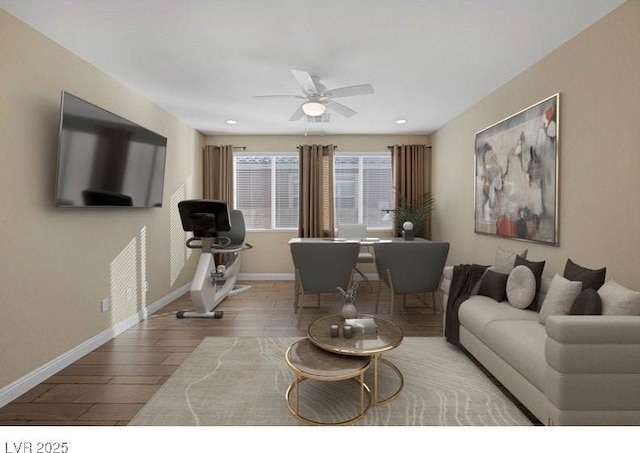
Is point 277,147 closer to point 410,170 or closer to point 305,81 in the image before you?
point 410,170

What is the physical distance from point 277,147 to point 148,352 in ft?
13.3

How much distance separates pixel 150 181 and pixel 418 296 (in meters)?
3.86

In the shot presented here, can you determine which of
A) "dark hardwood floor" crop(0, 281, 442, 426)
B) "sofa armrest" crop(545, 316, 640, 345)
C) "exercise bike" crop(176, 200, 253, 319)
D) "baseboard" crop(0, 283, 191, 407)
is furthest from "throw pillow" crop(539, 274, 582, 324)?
"baseboard" crop(0, 283, 191, 407)

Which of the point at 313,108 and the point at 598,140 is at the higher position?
the point at 313,108

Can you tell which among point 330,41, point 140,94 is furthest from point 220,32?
point 140,94

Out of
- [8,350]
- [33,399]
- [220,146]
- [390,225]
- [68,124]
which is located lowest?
[33,399]

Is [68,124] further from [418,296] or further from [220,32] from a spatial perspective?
[418,296]

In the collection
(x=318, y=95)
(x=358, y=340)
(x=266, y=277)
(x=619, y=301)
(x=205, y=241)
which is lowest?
(x=266, y=277)

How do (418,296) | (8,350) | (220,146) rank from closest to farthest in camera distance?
(8,350)
(418,296)
(220,146)

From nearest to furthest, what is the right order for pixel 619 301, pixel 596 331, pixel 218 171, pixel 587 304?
pixel 596 331 < pixel 619 301 < pixel 587 304 < pixel 218 171

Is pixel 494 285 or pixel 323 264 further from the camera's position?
pixel 323 264

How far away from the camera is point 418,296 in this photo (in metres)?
4.69

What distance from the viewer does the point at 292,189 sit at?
6.02 meters

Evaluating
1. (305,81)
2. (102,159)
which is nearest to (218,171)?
(102,159)
